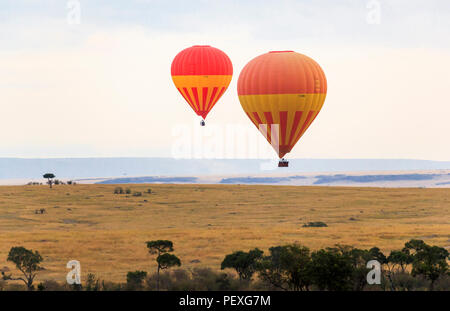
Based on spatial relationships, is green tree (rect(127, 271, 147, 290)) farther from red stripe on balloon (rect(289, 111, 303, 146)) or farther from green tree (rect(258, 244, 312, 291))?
red stripe on balloon (rect(289, 111, 303, 146))

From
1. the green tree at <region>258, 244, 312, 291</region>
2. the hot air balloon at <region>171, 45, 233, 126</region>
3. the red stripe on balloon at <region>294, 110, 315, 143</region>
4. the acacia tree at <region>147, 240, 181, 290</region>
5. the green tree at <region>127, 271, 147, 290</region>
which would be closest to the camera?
the green tree at <region>258, 244, 312, 291</region>

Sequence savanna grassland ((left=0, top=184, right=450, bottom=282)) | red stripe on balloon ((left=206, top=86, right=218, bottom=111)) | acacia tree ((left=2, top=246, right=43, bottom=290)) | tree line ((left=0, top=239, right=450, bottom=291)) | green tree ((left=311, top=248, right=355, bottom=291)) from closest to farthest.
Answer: green tree ((left=311, top=248, right=355, bottom=291)), tree line ((left=0, top=239, right=450, bottom=291)), acacia tree ((left=2, top=246, right=43, bottom=290)), savanna grassland ((left=0, top=184, right=450, bottom=282)), red stripe on balloon ((left=206, top=86, right=218, bottom=111))

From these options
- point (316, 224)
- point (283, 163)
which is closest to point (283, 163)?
point (283, 163)

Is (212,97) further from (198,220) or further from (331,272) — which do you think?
(331,272)

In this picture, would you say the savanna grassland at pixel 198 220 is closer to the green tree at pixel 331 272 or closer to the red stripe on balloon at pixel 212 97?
the red stripe on balloon at pixel 212 97

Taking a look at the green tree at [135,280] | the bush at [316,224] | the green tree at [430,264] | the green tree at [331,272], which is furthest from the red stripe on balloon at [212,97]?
the green tree at [331,272]

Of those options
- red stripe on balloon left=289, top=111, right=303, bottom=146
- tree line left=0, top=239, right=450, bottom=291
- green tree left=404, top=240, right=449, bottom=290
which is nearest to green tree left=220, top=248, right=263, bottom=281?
tree line left=0, top=239, right=450, bottom=291
